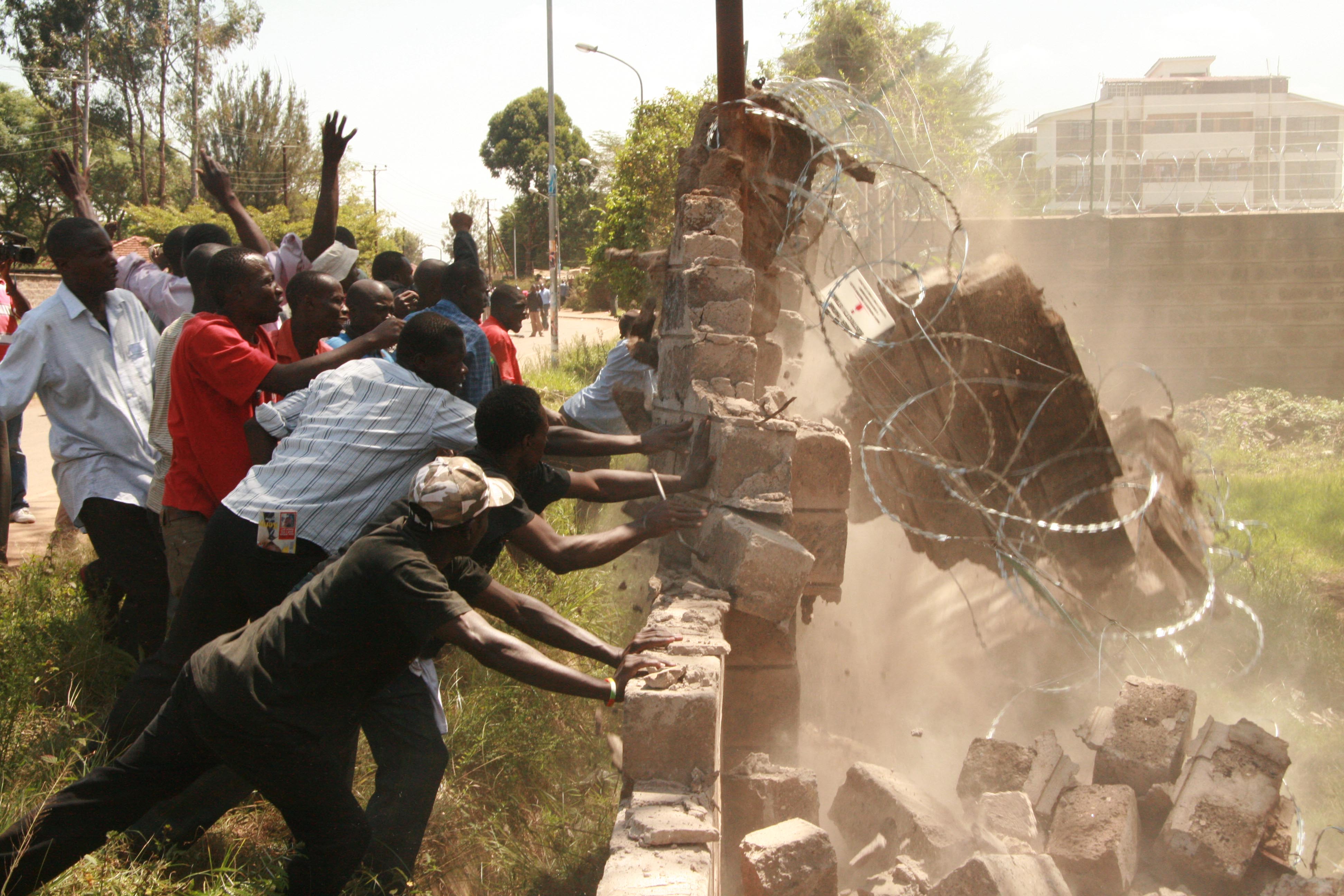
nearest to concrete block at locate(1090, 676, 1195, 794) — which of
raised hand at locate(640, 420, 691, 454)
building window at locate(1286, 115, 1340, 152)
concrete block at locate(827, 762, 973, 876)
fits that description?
concrete block at locate(827, 762, 973, 876)

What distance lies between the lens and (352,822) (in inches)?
99.7

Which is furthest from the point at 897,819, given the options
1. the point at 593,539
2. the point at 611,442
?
the point at 611,442

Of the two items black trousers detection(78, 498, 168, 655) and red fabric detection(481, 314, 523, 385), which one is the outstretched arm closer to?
red fabric detection(481, 314, 523, 385)

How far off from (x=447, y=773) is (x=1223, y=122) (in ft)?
159

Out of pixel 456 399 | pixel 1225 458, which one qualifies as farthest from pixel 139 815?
pixel 1225 458

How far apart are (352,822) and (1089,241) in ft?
43.8

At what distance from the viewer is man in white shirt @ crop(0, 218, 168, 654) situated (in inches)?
139

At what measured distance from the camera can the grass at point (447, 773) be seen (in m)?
2.88

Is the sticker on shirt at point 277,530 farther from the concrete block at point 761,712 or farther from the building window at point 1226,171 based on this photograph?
the building window at point 1226,171

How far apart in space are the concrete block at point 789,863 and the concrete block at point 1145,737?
5.78 ft

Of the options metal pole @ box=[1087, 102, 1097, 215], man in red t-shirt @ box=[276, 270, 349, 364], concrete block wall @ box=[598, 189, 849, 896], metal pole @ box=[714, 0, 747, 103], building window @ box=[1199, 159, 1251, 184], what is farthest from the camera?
building window @ box=[1199, 159, 1251, 184]

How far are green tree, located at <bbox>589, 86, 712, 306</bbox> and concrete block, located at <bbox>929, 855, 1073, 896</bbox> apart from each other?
529 inches

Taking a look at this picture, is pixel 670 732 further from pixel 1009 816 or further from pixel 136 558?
pixel 136 558

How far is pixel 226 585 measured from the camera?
2.92 meters
